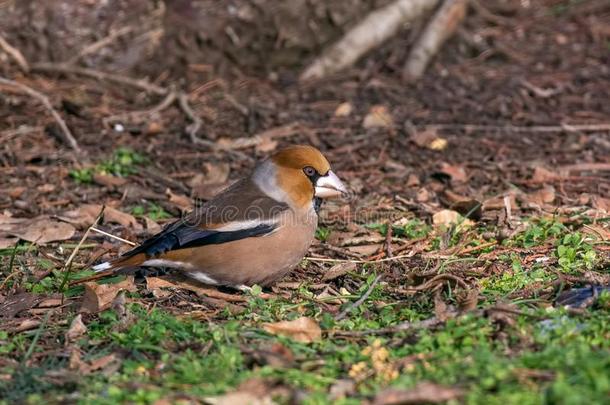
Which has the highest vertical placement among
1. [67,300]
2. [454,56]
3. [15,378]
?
[15,378]

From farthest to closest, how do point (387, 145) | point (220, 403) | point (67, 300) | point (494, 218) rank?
point (387, 145) < point (494, 218) < point (67, 300) < point (220, 403)

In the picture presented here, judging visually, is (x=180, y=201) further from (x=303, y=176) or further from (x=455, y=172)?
(x=455, y=172)

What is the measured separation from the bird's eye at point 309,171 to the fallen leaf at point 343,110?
8.93ft

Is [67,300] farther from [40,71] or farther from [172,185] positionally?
[40,71]

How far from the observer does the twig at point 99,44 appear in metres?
8.91

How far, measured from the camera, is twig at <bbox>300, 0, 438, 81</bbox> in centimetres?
932

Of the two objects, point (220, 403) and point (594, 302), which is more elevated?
point (220, 403)

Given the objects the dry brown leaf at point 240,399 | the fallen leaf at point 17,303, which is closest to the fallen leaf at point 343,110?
the fallen leaf at point 17,303

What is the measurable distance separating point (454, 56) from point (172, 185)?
3803 millimetres

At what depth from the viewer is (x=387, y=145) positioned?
7734 millimetres

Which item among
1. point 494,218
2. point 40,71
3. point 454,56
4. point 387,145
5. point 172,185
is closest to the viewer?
point 494,218

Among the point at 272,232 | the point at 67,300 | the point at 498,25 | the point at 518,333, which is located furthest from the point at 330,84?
the point at 518,333

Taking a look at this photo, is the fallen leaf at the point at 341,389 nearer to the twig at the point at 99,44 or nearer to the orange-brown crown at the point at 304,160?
the orange-brown crown at the point at 304,160

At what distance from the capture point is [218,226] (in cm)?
548
